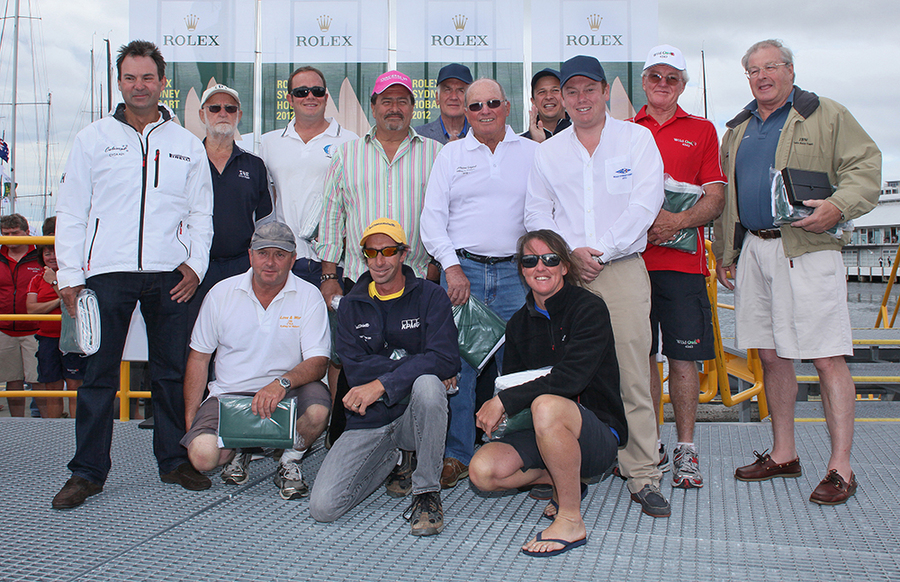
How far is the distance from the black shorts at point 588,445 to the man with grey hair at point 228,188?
1963 mm

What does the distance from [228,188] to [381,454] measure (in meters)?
1.80

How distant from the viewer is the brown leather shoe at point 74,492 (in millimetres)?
2842

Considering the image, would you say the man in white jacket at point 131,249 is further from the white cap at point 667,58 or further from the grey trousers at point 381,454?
the white cap at point 667,58

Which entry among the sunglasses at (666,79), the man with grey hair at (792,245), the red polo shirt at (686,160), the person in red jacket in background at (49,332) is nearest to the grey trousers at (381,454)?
the red polo shirt at (686,160)

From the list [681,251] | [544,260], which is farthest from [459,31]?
[544,260]

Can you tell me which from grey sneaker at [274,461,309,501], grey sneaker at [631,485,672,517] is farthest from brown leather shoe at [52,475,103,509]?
grey sneaker at [631,485,672,517]

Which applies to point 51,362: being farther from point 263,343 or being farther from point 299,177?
point 263,343

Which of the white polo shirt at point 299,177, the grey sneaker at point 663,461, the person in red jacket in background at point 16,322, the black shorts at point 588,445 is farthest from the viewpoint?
the person in red jacket in background at point 16,322

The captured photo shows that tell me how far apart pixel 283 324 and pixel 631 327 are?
5.87 feet

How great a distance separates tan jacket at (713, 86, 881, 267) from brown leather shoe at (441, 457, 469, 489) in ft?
6.46

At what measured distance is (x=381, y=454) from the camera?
3.05 meters

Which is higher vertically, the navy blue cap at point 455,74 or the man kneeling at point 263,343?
the navy blue cap at point 455,74

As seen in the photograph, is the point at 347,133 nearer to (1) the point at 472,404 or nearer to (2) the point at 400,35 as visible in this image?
(1) the point at 472,404

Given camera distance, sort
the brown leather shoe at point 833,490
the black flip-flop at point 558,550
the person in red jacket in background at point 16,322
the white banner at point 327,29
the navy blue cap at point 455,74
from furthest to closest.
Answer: the white banner at point 327,29, the person in red jacket in background at point 16,322, the navy blue cap at point 455,74, the brown leather shoe at point 833,490, the black flip-flop at point 558,550
